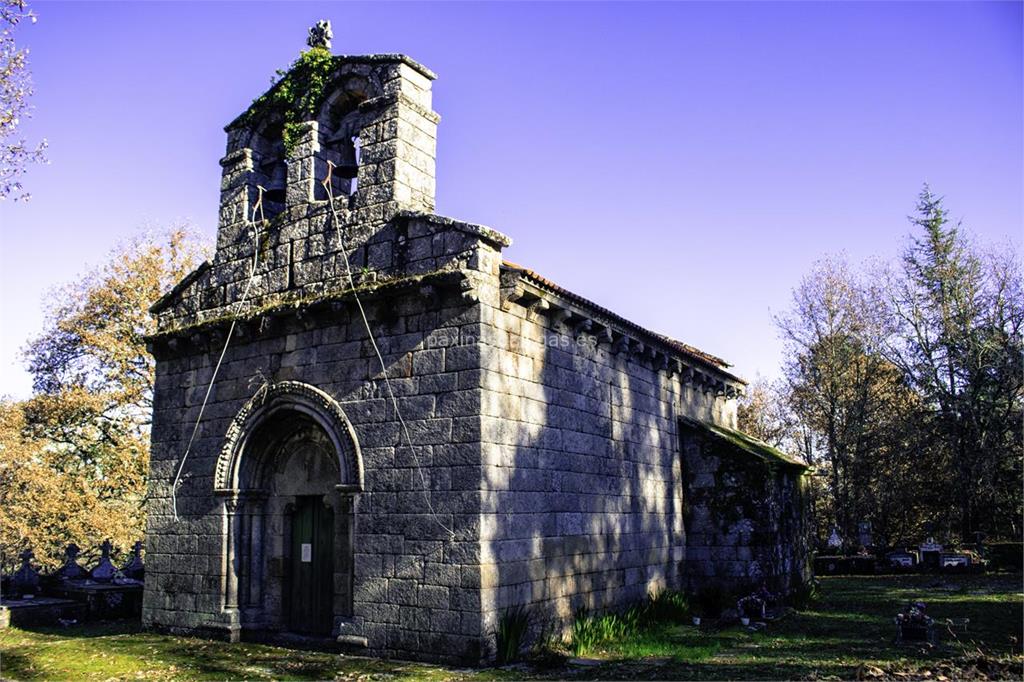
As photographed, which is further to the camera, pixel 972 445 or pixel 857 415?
A: pixel 857 415

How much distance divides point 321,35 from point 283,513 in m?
7.28

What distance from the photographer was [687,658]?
31.0 feet

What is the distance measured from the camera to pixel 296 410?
1076cm

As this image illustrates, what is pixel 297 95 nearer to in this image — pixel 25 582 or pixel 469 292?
pixel 469 292

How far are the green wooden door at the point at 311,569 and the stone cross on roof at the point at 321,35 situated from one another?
690 cm

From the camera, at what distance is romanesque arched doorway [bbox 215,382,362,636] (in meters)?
10.6

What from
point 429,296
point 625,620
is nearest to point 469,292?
point 429,296

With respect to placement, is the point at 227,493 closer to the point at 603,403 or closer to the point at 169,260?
the point at 603,403

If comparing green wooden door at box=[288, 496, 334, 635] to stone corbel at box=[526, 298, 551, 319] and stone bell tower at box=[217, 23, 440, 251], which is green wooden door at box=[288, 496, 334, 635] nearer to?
stone corbel at box=[526, 298, 551, 319]

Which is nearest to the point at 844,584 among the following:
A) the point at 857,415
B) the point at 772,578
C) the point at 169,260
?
the point at 772,578

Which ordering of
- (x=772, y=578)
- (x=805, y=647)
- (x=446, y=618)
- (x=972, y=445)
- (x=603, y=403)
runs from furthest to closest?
(x=972, y=445), (x=772, y=578), (x=603, y=403), (x=805, y=647), (x=446, y=618)

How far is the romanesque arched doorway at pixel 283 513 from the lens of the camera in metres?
10.6

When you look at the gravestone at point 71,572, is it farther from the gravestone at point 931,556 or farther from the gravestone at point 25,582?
the gravestone at point 931,556

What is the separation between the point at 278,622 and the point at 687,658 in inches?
220
